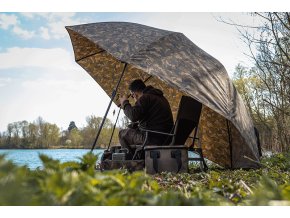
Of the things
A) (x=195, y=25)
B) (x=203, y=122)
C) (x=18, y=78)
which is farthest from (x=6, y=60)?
(x=203, y=122)

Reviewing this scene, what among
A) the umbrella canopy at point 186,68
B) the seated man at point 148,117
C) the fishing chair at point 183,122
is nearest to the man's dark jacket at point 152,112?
the seated man at point 148,117

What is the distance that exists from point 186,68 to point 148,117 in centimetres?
130

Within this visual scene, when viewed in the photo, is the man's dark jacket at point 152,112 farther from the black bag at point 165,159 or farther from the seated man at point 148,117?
the black bag at point 165,159

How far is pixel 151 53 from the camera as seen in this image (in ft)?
22.4

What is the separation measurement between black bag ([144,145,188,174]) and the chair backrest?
0.95 ft

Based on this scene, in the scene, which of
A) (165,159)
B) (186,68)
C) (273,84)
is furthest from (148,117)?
(273,84)

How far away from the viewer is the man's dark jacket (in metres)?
7.50

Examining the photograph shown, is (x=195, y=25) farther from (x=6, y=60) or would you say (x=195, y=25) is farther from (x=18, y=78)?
(x=6, y=60)

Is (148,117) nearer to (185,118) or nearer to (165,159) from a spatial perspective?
(185,118)

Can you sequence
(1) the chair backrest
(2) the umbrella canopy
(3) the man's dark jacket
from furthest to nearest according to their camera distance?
(3) the man's dark jacket → (1) the chair backrest → (2) the umbrella canopy

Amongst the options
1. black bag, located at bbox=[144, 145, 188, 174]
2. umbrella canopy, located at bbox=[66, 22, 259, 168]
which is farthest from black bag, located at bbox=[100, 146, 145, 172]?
umbrella canopy, located at bbox=[66, 22, 259, 168]

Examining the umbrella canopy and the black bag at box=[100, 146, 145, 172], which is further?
the black bag at box=[100, 146, 145, 172]

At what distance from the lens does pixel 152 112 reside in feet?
25.1

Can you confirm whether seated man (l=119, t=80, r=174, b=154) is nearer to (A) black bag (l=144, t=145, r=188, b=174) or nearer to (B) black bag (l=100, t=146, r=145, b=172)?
(B) black bag (l=100, t=146, r=145, b=172)
